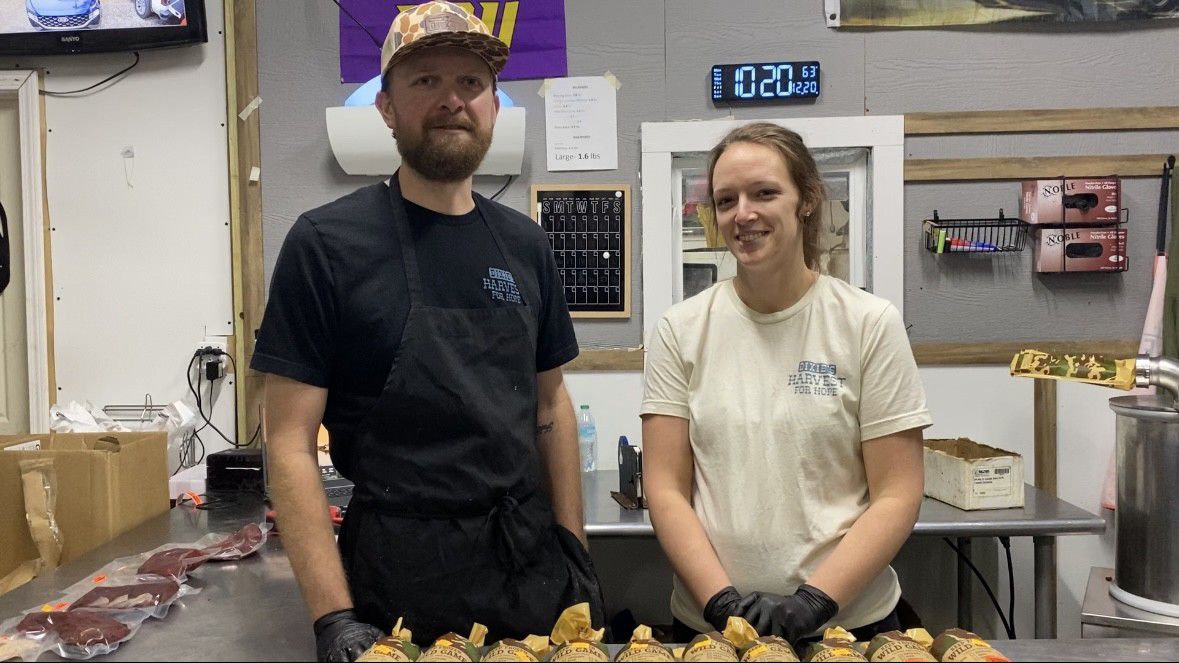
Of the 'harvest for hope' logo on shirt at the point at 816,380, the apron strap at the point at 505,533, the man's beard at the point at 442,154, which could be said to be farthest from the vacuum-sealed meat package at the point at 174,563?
the 'harvest for hope' logo on shirt at the point at 816,380

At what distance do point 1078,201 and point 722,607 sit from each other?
2149 millimetres

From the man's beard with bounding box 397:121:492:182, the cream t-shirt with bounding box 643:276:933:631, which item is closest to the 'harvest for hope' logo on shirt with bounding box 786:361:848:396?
the cream t-shirt with bounding box 643:276:933:631

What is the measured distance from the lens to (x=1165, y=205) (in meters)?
2.83

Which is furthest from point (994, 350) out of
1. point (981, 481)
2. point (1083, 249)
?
point (981, 481)

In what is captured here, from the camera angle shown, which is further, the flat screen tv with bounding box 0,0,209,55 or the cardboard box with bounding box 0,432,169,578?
the flat screen tv with bounding box 0,0,209,55

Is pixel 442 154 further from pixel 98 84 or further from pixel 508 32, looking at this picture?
pixel 98 84

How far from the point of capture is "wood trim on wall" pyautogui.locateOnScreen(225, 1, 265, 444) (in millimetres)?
2977

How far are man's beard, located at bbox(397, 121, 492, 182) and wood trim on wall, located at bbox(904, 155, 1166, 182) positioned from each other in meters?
1.95

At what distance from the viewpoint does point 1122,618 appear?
2.13 metres

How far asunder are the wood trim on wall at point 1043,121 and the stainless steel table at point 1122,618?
1484 millimetres

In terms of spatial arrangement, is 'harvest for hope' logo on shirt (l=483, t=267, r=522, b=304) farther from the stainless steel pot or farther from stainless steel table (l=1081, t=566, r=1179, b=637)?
stainless steel table (l=1081, t=566, r=1179, b=637)

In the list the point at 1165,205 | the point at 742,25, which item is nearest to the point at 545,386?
the point at 742,25

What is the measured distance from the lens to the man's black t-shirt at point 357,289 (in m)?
1.31

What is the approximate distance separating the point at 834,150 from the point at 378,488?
6.93ft
